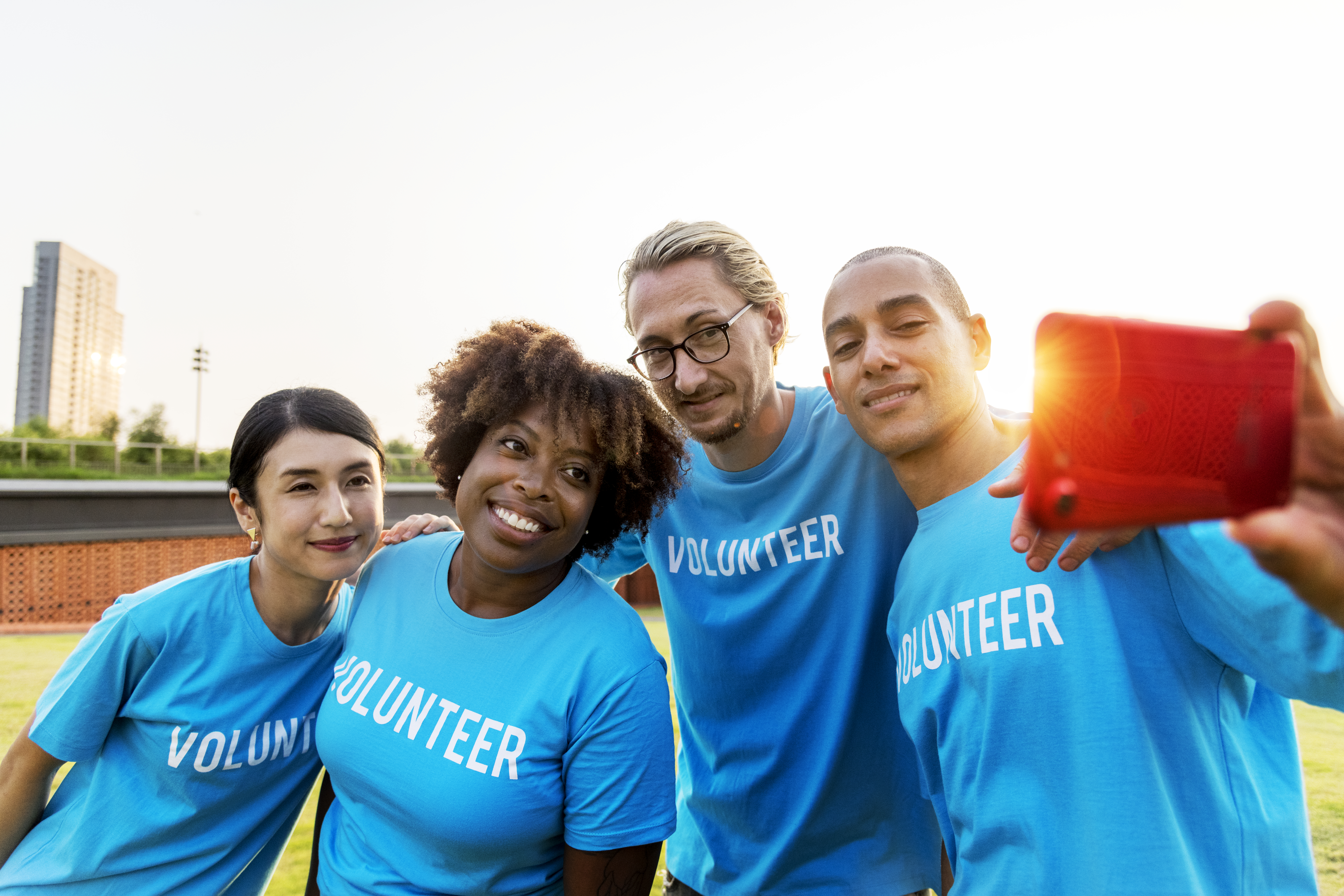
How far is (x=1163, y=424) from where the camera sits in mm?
803

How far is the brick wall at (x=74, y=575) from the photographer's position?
15055 millimetres

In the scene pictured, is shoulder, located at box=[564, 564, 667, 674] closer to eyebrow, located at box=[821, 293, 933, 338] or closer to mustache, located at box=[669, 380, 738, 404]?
mustache, located at box=[669, 380, 738, 404]

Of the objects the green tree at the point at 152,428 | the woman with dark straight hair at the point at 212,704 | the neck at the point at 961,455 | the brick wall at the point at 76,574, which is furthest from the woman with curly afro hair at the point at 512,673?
the green tree at the point at 152,428

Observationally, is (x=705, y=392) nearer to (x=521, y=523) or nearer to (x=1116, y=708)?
(x=521, y=523)

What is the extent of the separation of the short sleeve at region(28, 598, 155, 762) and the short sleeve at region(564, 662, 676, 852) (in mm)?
1409

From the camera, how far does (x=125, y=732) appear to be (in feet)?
7.12

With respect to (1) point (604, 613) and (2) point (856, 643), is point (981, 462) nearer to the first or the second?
(2) point (856, 643)

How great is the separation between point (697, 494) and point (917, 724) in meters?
1.11

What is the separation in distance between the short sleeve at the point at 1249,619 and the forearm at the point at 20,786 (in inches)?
118

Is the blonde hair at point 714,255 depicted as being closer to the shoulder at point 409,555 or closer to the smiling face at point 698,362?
the smiling face at point 698,362

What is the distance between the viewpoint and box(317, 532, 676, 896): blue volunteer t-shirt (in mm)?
1763

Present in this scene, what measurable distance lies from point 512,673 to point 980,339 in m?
1.63

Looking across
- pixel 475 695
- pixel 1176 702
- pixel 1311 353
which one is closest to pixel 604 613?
pixel 475 695

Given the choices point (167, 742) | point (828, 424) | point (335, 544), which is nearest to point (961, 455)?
point (828, 424)
